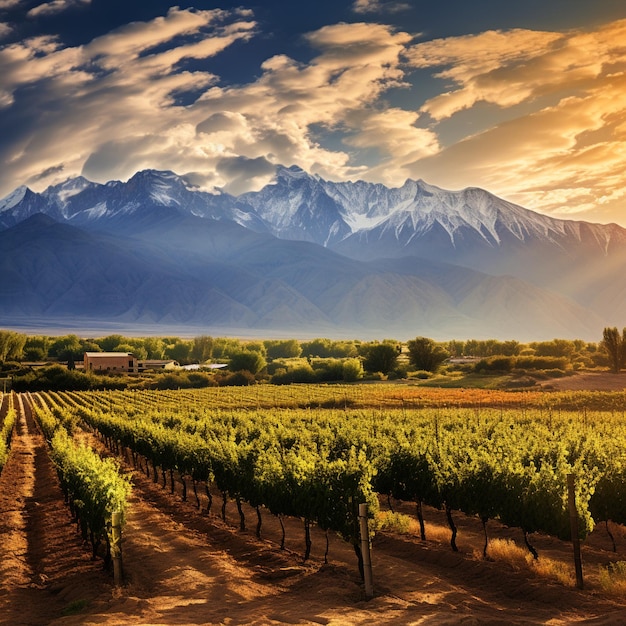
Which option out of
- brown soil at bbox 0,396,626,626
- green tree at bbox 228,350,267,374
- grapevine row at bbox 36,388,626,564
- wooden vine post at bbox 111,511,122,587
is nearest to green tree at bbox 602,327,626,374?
green tree at bbox 228,350,267,374

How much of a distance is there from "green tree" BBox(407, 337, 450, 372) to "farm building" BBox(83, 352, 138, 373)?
224 feet

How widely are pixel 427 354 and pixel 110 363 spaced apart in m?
76.3

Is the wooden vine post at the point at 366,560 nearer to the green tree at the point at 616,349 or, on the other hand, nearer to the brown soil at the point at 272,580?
the brown soil at the point at 272,580

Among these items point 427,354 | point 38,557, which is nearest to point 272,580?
point 38,557

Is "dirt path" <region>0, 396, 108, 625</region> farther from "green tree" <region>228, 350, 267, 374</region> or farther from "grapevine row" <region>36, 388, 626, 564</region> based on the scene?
"green tree" <region>228, 350, 267, 374</region>

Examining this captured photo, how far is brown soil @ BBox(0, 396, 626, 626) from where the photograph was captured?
17.1 meters

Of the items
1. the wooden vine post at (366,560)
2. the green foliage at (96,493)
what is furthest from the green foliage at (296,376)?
the wooden vine post at (366,560)

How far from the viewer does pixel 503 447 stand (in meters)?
31.3

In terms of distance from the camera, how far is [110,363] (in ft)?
554

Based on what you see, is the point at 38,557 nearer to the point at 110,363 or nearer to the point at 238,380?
the point at 238,380

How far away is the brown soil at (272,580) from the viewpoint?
56.0 ft

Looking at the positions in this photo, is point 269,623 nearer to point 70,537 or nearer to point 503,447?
point 70,537

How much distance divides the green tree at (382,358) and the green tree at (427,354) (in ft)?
15.9

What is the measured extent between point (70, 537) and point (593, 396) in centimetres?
7374
